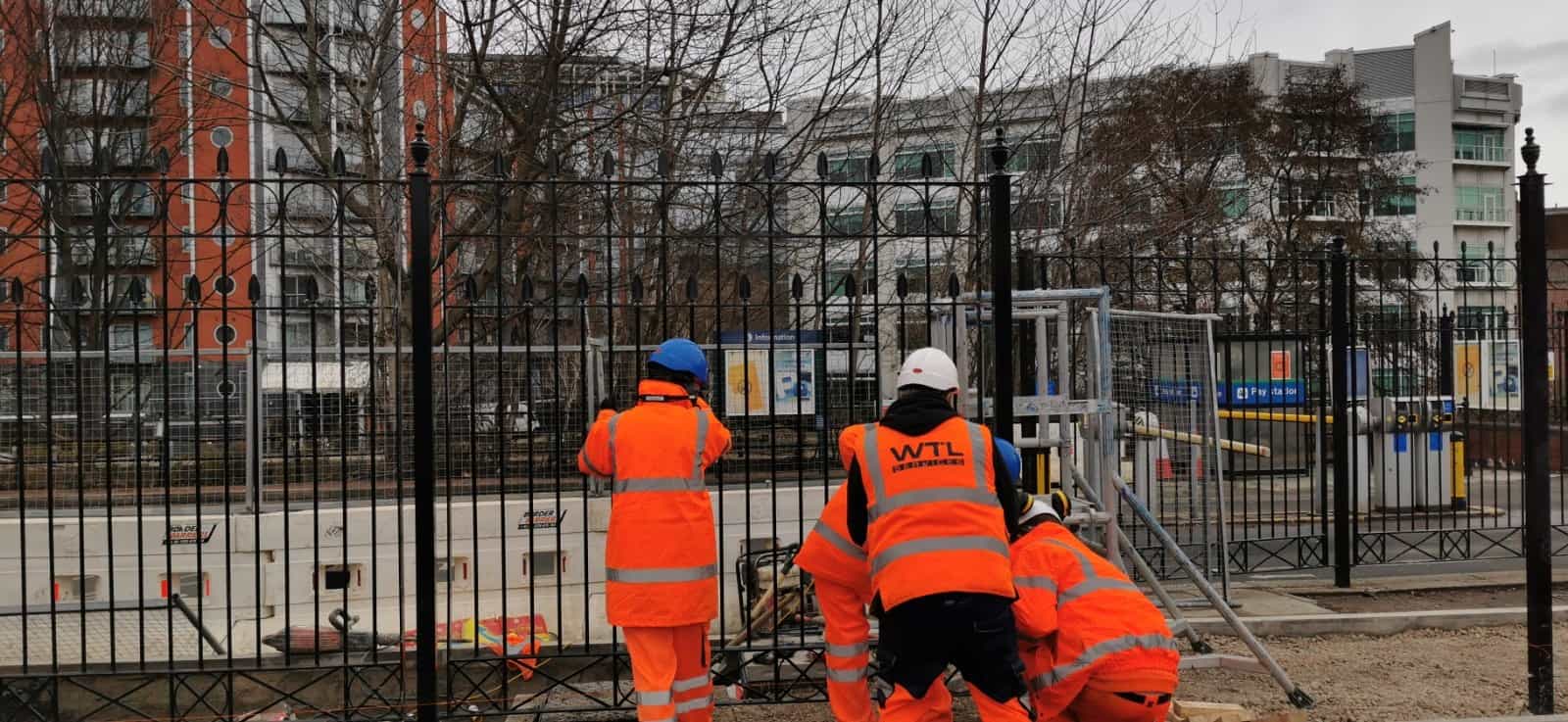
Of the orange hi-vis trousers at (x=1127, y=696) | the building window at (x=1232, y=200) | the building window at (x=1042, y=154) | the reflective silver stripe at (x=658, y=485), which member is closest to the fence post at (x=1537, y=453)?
the orange hi-vis trousers at (x=1127, y=696)

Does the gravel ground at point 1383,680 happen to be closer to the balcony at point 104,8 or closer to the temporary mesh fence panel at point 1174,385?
the temporary mesh fence panel at point 1174,385

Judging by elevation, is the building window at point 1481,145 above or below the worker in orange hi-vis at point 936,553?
above

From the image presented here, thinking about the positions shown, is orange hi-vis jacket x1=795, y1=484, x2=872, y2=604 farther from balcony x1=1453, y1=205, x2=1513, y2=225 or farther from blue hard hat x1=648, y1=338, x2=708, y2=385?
balcony x1=1453, y1=205, x2=1513, y2=225

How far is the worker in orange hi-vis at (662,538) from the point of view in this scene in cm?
475

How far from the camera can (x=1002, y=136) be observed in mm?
5312

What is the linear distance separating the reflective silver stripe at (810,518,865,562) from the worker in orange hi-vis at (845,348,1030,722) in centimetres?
24

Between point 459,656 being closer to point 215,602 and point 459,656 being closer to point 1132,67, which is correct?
point 215,602

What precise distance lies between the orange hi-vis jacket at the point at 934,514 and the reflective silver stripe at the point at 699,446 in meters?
0.87

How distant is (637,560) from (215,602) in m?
5.27

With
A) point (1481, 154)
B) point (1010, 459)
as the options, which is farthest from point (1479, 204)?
point (1010, 459)

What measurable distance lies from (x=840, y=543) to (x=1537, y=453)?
12.2 ft

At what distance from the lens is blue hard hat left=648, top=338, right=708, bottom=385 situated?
194 inches

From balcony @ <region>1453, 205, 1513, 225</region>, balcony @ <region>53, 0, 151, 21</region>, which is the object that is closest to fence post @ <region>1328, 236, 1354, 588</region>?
balcony @ <region>53, 0, 151, 21</region>

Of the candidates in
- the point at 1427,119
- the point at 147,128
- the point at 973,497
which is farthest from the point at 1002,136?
the point at 1427,119
